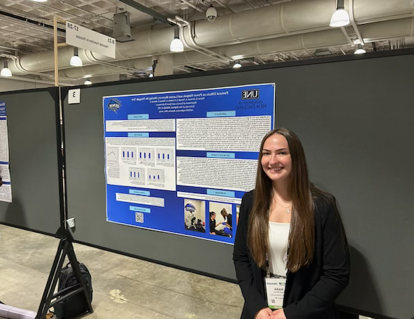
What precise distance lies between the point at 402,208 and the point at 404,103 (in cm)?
42

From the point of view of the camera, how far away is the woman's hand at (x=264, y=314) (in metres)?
1.22

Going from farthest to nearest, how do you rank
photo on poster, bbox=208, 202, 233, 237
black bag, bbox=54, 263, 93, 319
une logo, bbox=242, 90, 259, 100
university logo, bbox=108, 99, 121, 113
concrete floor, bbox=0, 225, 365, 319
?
concrete floor, bbox=0, 225, 365, 319 < black bag, bbox=54, 263, 93, 319 < university logo, bbox=108, 99, 121, 113 < photo on poster, bbox=208, 202, 233, 237 < une logo, bbox=242, 90, 259, 100

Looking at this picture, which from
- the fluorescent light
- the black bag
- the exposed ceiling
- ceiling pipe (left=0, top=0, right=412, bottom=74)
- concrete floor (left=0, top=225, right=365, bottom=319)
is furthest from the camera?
the exposed ceiling

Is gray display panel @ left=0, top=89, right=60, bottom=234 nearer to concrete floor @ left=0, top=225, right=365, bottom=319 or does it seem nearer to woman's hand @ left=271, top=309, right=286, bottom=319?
concrete floor @ left=0, top=225, right=365, bottom=319

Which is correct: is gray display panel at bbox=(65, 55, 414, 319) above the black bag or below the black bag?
above

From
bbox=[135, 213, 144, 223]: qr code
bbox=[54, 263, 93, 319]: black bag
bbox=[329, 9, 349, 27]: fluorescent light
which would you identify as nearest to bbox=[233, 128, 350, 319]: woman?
bbox=[135, 213, 144, 223]: qr code

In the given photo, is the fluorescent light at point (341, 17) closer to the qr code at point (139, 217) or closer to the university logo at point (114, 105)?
the university logo at point (114, 105)

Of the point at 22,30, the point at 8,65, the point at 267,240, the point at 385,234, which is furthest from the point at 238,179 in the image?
the point at 8,65

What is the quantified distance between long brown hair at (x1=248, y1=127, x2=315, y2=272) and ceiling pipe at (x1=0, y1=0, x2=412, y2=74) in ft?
11.3

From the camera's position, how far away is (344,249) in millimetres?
1174

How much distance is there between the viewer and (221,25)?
4773mm

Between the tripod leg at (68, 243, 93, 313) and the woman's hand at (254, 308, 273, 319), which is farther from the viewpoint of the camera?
the tripod leg at (68, 243, 93, 313)

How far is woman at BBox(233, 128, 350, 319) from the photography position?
1164 millimetres

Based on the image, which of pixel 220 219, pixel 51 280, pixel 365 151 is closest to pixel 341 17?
pixel 365 151
